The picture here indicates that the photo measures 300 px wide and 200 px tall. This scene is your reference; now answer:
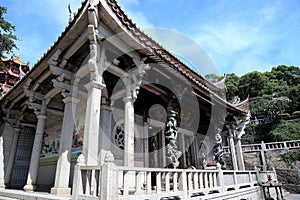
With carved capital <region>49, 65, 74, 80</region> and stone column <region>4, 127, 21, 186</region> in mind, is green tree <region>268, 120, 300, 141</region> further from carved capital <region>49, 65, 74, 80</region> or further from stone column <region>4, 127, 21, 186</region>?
stone column <region>4, 127, 21, 186</region>

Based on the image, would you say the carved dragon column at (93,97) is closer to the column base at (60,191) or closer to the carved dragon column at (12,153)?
the column base at (60,191)

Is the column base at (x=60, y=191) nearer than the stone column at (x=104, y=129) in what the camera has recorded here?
Yes

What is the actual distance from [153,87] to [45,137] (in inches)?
225

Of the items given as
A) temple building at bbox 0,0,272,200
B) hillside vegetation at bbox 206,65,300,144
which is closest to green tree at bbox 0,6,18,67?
temple building at bbox 0,0,272,200

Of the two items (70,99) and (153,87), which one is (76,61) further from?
(153,87)

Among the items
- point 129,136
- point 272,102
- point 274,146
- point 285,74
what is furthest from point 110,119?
point 285,74

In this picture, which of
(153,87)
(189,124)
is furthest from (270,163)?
(153,87)

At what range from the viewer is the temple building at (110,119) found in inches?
148

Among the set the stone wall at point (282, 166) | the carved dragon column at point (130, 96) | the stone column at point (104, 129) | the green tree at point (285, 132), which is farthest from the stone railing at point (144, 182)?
the green tree at point (285, 132)

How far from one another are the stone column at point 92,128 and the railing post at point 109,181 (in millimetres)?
1207

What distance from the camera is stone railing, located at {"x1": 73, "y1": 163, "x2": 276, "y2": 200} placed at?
2.60 m

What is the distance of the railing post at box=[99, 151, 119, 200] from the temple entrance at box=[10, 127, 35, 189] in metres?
8.34

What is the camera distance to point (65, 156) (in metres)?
4.60

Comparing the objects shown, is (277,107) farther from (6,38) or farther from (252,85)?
(6,38)
